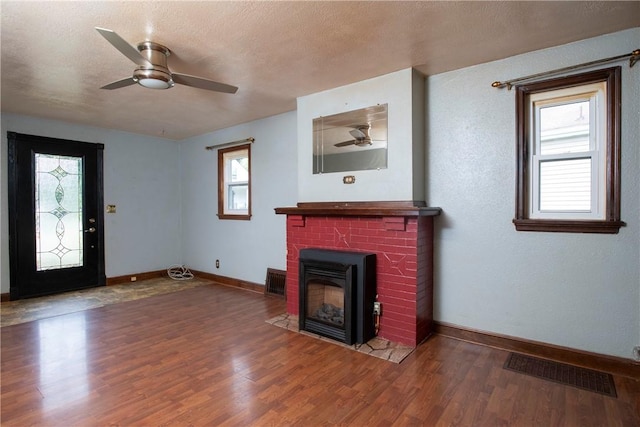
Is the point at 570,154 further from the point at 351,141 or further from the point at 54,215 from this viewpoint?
the point at 54,215

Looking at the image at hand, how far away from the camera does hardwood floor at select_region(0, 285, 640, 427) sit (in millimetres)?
1969

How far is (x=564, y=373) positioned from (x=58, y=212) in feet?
20.3

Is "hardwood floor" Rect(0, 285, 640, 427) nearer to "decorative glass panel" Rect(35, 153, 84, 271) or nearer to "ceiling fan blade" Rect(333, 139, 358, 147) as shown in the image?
"decorative glass panel" Rect(35, 153, 84, 271)

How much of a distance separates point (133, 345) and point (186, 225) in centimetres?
344

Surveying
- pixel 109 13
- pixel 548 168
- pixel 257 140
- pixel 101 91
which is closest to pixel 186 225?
pixel 257 140

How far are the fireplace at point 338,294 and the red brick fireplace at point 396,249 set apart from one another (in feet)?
0.41

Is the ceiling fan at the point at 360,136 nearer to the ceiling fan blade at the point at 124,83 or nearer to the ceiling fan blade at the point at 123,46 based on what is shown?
the ceiling fan blade at the point at 123,46

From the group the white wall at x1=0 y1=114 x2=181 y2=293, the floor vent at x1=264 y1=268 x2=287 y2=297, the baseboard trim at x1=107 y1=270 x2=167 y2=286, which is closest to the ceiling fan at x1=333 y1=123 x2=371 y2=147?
the floor vent at x1=264 y1=268 x2=287 y2=297

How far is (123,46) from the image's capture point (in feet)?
7.13

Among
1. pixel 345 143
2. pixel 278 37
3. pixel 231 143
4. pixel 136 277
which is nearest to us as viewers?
pixel 278 37

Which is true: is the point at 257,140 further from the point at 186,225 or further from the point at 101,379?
the point at 101,379

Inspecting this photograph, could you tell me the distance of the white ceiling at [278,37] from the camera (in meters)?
2.11

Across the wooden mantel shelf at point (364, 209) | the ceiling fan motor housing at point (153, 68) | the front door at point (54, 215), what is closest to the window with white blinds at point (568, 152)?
the wooden mantel shelf at point (364, 209)

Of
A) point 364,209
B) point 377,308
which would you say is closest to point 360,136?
point 364,209
